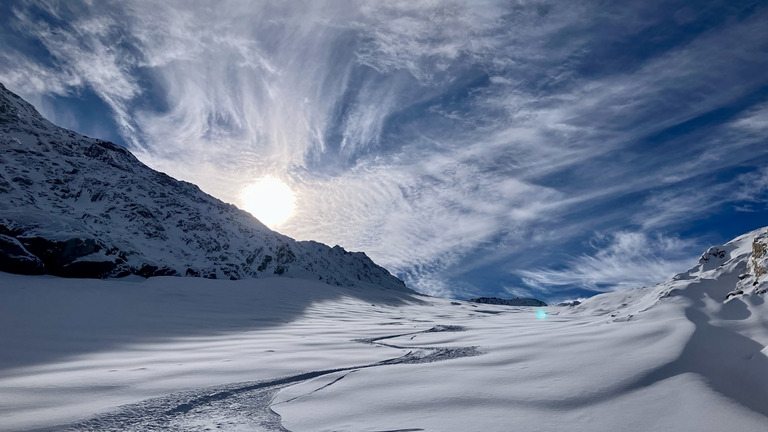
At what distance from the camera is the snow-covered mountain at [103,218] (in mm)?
22453

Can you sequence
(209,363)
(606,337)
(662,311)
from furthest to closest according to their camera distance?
(662,311) < (209,363) < (606,337)

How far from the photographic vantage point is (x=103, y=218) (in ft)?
107

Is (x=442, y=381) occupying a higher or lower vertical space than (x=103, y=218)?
lower

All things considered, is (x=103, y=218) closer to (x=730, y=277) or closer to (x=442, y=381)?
(x=442, y=381)

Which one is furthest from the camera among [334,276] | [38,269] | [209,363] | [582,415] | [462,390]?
[334,276]

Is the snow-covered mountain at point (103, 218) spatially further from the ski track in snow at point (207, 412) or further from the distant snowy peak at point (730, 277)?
the distant snowy peak at point (730, 277)

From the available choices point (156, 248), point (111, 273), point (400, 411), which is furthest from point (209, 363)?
point (156, 248)

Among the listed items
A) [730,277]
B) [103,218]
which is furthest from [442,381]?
[103,218]

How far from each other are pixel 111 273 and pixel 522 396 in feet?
91.9

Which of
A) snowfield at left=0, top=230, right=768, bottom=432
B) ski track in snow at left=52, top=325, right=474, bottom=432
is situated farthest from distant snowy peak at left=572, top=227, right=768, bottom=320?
ski track in snow at left=52, top=325, right=474, bottom=432

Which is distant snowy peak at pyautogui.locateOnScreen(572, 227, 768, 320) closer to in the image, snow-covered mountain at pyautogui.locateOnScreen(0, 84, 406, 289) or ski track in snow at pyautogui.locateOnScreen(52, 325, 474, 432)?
ski track in snow at pyautogui.locateOnScreen(52, 325, 474, 432)

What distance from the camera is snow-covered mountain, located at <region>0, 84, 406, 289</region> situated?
22453mm

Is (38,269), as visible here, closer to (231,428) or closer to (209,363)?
(209,363)

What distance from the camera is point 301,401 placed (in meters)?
4.66
